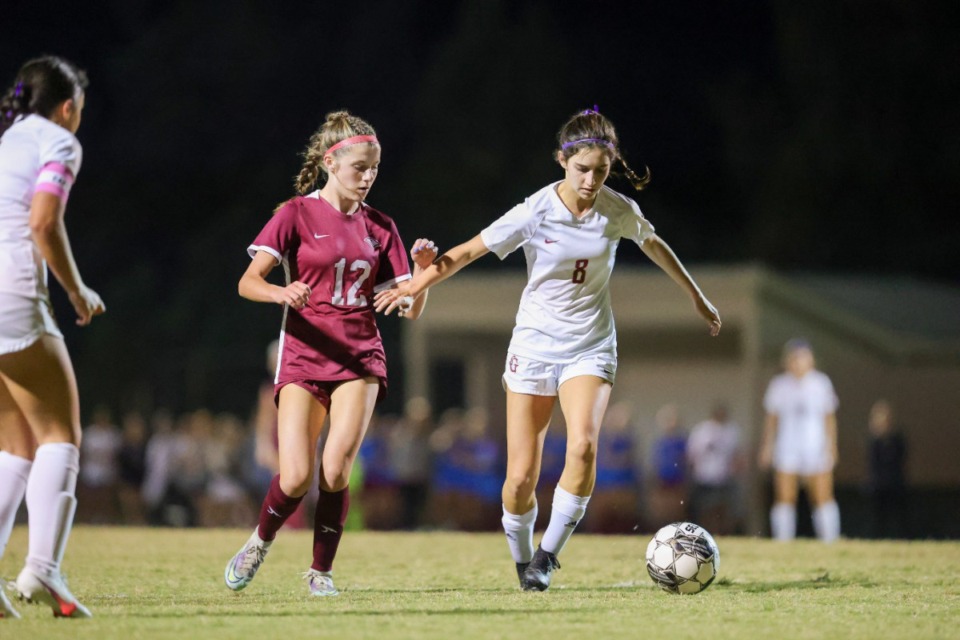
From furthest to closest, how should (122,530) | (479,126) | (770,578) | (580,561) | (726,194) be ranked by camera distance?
(479,126), (726,194), (122,530), (580,561), (770,578)

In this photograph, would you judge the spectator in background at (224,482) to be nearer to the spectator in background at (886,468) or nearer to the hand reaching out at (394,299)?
the spectator in background at (886,468)

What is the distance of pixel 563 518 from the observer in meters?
7.59

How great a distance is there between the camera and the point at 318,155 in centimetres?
762

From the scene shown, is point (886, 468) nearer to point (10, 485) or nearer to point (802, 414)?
point (802, 414)

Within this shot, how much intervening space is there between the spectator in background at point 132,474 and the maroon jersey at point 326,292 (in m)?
14.4

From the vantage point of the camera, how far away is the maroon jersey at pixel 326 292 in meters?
7.29

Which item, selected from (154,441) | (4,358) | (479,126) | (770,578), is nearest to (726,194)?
(479,126)

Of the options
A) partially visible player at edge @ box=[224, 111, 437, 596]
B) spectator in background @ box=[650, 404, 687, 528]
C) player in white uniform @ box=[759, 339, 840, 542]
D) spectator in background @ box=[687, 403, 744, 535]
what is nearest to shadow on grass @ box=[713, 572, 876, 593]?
partially visible player at edge @ box=[224, 111, 437, 596]

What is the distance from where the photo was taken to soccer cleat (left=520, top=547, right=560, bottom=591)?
7.59m

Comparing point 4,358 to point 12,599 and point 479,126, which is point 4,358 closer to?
point 12,599

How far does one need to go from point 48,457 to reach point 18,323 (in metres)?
0.58

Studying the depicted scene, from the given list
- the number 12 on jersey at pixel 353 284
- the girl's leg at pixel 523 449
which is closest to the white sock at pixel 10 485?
the number 12 on jersey at pixel 353 284

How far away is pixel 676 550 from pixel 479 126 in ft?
148

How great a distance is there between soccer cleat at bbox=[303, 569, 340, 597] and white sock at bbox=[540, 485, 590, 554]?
111 cm
